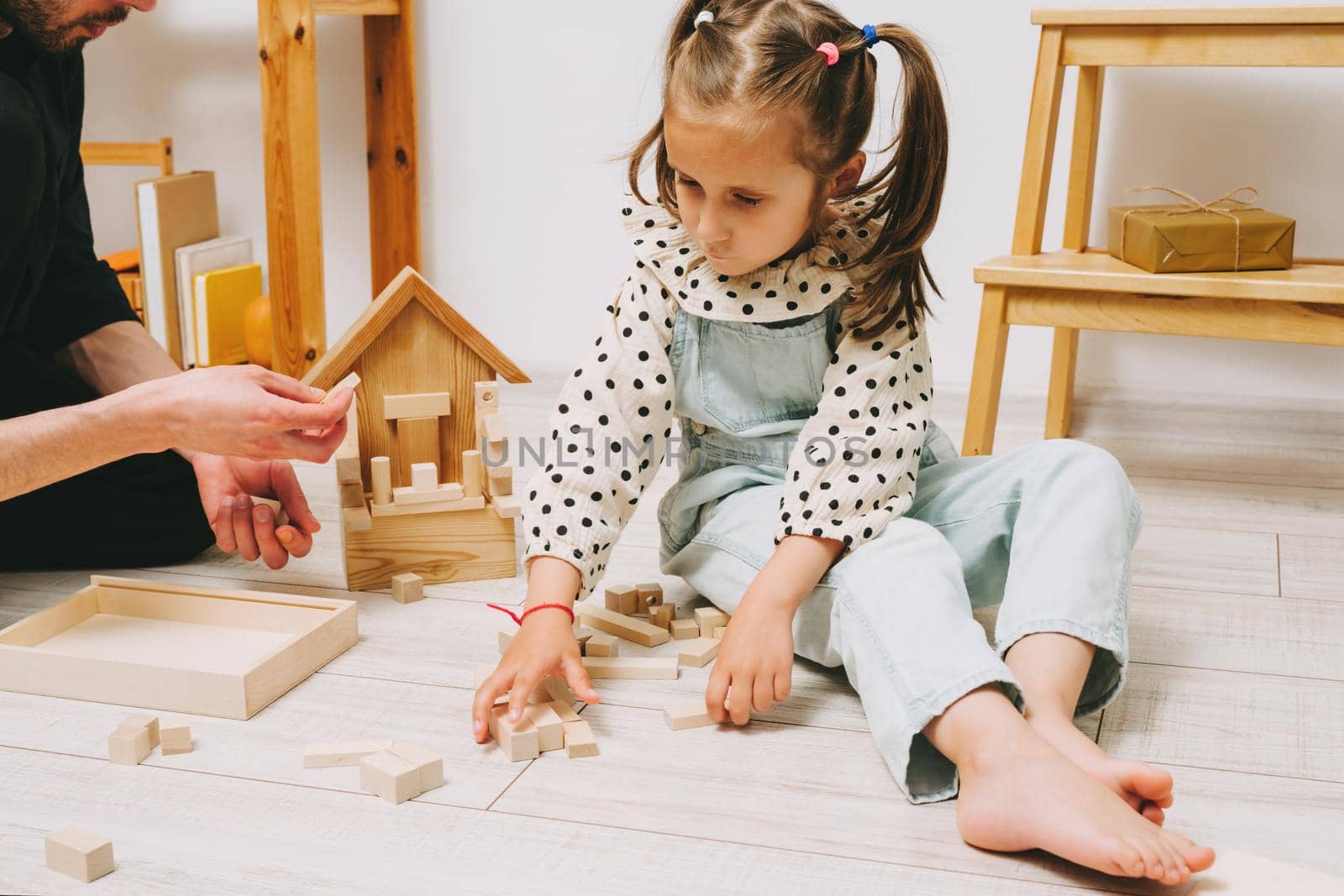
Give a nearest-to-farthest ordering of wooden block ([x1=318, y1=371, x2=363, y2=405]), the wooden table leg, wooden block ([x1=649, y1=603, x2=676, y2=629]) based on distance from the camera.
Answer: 1. wooden block ([x1=318, y1=371, x2=363, y2=405])
2. wooden block ([x1=649, y1=603, x2=676, y2=629])
3. the wooden table leg

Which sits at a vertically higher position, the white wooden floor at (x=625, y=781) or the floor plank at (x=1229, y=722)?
the floor plank at (x=1229, y=722)

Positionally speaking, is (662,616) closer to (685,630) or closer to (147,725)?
(685,630)

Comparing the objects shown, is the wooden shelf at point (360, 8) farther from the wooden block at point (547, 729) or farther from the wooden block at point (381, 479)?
the wooden block at point (547, 729)

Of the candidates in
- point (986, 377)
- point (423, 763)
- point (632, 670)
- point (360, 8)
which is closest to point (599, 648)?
point (632, 670)

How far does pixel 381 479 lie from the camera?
49.3 inches

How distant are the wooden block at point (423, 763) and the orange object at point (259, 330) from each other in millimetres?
1334

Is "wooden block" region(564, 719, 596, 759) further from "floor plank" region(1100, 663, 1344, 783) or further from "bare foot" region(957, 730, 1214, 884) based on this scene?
"floor plank" region(1100, 663, 1344, 783)

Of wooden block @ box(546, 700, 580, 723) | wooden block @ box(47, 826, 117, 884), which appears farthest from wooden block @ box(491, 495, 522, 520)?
wooden block @ box(47, 826, 117, 884)

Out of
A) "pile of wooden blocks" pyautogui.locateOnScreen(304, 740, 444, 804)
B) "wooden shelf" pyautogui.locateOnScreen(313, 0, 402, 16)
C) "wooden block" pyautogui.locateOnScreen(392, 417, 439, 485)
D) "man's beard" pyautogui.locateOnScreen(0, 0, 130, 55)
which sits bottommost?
"pile of wooden blocks" pyautogui.locateOnScreen(304, 740, 444, 804)

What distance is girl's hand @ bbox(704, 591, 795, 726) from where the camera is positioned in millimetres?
976

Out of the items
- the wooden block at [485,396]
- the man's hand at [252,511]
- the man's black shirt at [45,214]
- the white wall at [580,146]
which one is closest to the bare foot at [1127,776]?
the wooden block at [485,396]

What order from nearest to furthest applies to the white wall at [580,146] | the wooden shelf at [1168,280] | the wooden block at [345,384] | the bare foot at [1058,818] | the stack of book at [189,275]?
1. the bare foot at [1058,818]
2. the wooden block at [345,384]
3. the wooden shelf at [1168,280]
4. the white wall at [580,146]
5. the stack of book at [189,275]

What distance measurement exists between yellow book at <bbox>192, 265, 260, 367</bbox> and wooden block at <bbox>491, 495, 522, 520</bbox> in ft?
3.17

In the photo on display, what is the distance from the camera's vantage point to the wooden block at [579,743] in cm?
95
